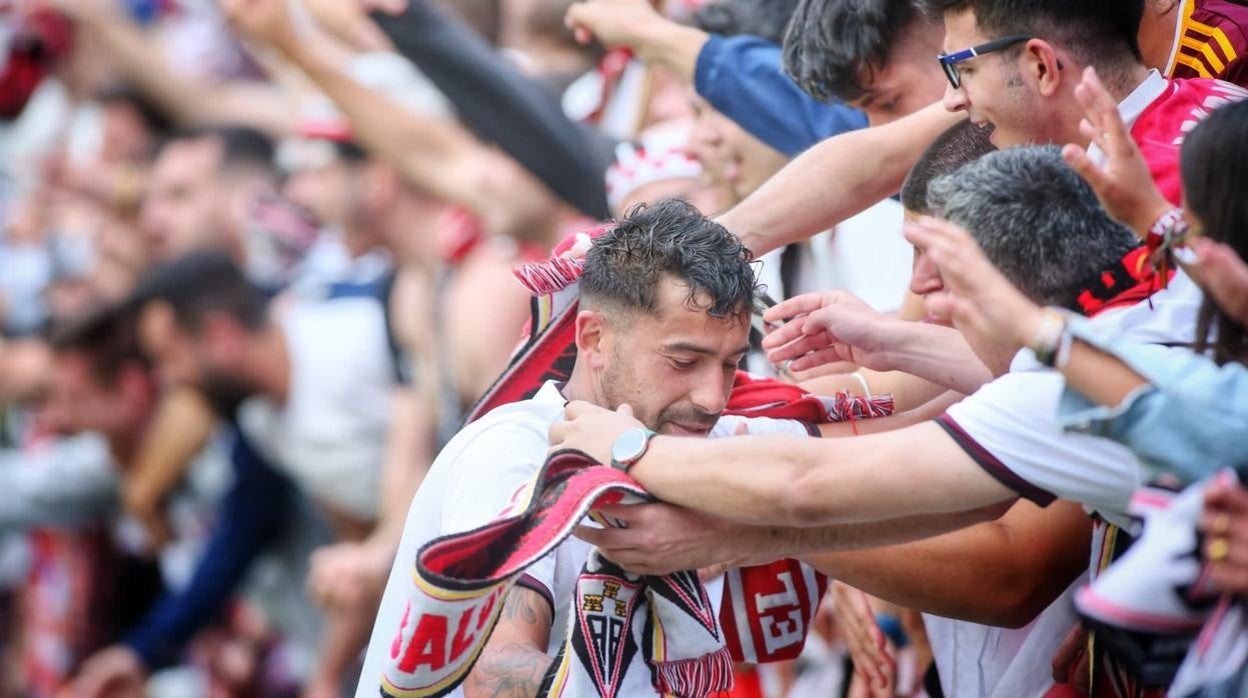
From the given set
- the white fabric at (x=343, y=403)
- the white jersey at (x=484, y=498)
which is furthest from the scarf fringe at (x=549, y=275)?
the white fabric at (x=343, y=403)

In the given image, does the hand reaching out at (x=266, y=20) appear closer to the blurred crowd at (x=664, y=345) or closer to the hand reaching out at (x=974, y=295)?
the blurred crowd at (x=664, y=345)

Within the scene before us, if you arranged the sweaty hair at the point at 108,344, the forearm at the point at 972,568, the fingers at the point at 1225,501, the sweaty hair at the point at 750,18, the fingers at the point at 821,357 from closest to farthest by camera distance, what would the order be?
the fingers at the point at 1225,501
the forearm at the point at 972,568
the fingers at the point at 821,357
the sweaty hair at the point at 750,18
the sweaty hair at the point at 108,344

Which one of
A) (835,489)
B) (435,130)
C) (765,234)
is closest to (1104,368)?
(835,489)

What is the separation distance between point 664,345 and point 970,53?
0.70 metres

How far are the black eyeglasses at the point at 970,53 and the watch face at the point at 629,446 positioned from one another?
87cm

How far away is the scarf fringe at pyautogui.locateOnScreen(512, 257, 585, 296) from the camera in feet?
11.5

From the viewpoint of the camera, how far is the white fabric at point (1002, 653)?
11.7 ft

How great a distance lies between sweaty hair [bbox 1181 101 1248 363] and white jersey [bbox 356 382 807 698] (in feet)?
3.10

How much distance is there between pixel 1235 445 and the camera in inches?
98.7

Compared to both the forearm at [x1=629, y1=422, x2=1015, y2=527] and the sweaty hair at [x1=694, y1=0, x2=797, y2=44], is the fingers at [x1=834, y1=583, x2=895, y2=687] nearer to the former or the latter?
the forearm at [x1=629, y1=422, x2=1015, y2=527]

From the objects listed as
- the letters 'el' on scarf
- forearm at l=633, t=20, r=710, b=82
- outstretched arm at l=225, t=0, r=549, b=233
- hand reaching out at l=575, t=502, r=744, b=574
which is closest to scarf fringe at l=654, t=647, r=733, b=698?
the letters 'el' on scarf

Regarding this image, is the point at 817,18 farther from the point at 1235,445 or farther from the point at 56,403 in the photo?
the point at 56,403

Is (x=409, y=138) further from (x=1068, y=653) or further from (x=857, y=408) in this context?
(x=1068, y=653)

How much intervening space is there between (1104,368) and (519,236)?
3.28 metres
